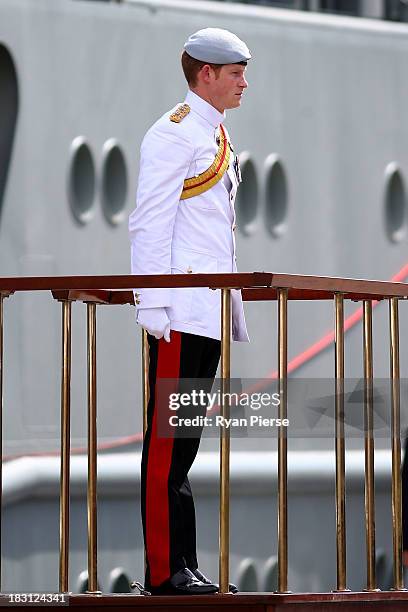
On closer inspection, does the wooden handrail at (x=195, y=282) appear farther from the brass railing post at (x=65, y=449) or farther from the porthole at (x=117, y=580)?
the porthole at (x=117, y=580)

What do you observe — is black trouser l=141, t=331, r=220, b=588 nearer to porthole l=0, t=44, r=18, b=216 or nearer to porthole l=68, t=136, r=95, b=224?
porthole l=0, t=44, r=18, b=216

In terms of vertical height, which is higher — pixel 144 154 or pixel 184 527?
pixel 144 154

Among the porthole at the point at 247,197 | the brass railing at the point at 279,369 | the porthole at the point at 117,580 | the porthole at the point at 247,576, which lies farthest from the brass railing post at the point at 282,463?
the porthole at the point at 247,197

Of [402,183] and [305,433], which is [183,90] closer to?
[402,183]

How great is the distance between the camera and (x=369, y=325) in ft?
12.7

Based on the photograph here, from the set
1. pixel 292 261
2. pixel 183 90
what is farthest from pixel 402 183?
pixel 183 90

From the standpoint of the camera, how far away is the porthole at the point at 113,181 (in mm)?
Answer: 6512

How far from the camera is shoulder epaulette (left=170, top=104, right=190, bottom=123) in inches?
145

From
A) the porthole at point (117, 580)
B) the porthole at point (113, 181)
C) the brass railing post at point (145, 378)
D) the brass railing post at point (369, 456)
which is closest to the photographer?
the brass railing post at point (369, 456)

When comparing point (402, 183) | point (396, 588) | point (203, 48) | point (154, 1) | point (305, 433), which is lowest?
point (396, 588)

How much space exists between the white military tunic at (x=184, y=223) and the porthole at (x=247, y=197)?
314cm

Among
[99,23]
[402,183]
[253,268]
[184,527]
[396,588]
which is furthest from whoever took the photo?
[402,183]

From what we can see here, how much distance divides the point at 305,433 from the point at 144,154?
0.62m

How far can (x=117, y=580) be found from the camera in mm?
6223
